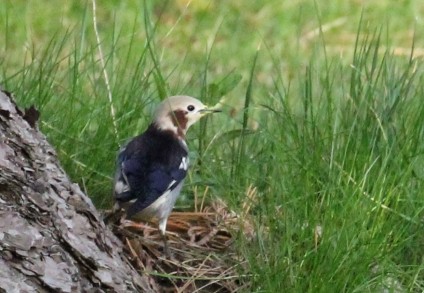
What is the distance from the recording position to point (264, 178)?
4484mm

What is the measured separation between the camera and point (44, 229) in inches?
134

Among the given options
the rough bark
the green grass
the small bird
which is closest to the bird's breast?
the small bird

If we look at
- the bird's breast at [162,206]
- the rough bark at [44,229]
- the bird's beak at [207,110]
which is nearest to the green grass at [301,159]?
the bird's beak at [207,110]

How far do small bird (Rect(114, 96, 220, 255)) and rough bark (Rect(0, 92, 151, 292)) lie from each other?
549mm

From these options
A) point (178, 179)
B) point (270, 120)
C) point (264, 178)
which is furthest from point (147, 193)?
point (270, 120)

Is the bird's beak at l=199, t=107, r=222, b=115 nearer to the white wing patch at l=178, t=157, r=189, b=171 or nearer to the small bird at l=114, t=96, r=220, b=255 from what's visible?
the small bird at l=114, t=96, r=220, b=255

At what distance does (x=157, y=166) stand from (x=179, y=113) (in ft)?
1.17

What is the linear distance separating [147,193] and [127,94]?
564mm

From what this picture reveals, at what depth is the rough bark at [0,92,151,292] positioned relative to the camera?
10.8 ft

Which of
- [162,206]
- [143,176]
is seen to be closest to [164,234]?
[162,206]

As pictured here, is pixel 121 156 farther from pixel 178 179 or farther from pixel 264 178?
pixel 264 178

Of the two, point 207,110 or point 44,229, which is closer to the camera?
point 44,229

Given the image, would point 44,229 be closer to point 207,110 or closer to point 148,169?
point 148,169

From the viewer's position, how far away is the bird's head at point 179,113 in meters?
4.87
